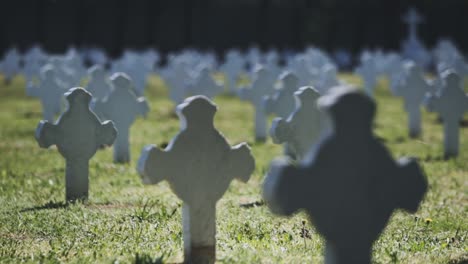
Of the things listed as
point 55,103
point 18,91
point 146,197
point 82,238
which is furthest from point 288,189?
point 18,91

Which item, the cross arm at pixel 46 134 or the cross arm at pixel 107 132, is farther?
the cross arm at pixel 107 132

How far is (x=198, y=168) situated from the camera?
5.83 m

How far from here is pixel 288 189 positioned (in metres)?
4.78

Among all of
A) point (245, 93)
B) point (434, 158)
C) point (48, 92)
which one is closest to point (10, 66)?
point (48, 92)

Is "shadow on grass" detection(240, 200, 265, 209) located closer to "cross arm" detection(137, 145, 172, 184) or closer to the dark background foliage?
"cross arm" detection(137, 145, 172, 184)

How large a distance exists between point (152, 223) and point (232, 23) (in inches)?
1996

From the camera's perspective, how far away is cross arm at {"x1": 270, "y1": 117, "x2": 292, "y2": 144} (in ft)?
26.1

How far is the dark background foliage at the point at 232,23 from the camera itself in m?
50.0

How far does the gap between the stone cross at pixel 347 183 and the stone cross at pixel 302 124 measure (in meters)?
2.79

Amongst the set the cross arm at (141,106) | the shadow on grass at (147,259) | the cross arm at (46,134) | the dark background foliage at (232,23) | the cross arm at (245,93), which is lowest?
the shadow on grass at (147,259)

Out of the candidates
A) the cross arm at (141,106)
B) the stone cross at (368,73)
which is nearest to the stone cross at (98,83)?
the cross arm at (141,106)

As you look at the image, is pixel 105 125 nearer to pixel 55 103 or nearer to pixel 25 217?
pixel 25 217

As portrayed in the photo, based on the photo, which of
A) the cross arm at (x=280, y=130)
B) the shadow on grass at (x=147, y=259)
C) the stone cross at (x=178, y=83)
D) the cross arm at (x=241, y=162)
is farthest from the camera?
the stone cross at (x=178, y=83)

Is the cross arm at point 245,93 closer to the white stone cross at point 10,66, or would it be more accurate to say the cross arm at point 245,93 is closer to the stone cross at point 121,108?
the stone cross at point 121,108
